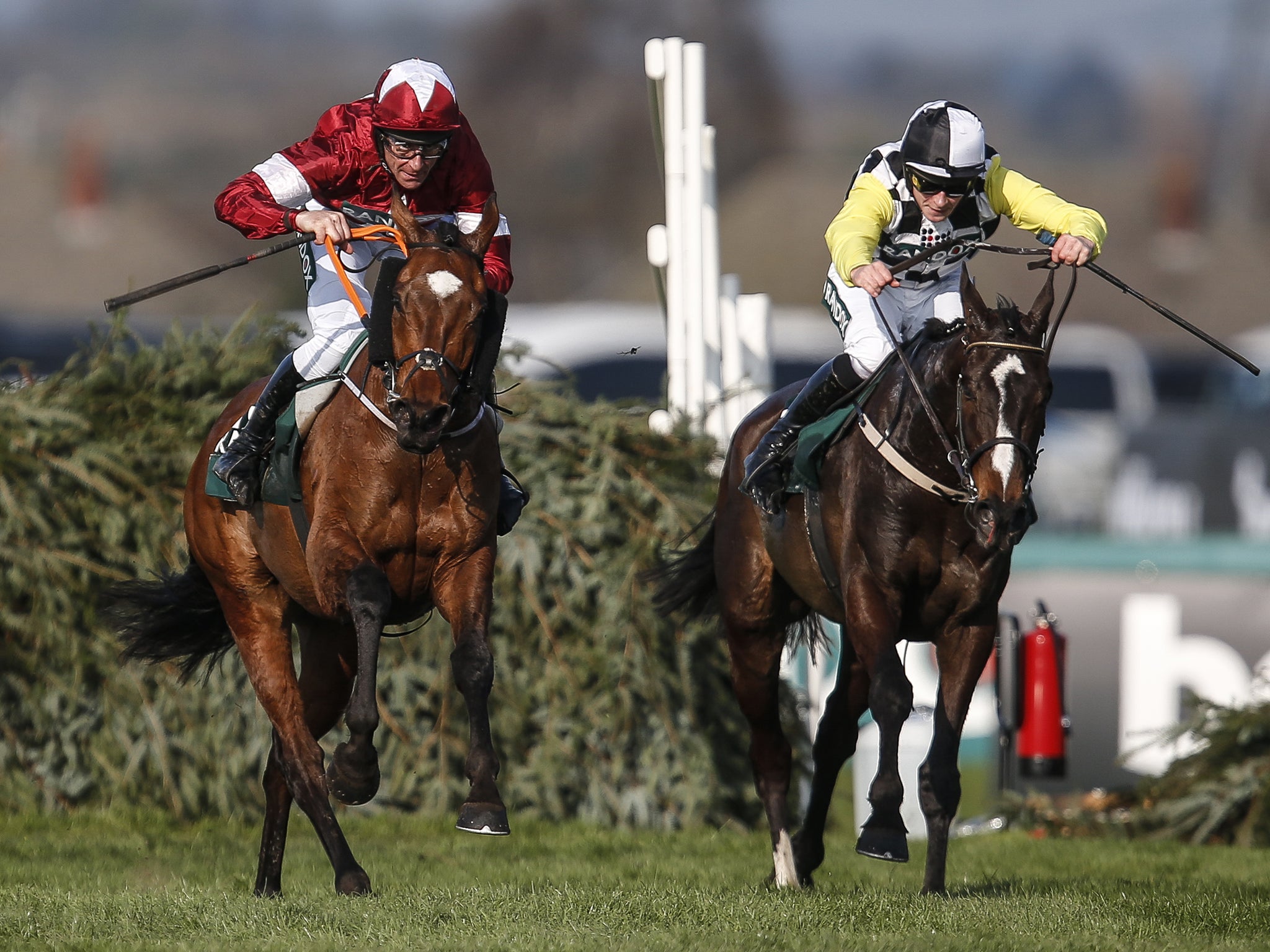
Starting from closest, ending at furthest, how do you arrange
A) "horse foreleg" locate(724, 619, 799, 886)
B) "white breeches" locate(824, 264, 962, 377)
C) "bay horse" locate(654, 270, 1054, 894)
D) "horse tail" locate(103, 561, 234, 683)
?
"bay horse" locate(654, 270, 1054, 894) → "white breeches" locate(824, 264, 962, 377) → "horse tail" locate(103, 561, 234, 683) → "horse foreleg" locate(724, 619, 799, 886)

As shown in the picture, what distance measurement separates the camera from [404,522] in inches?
225

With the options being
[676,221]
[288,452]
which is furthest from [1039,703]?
[288,452]

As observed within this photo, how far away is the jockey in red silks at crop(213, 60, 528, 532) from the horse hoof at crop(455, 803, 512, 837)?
1117mm

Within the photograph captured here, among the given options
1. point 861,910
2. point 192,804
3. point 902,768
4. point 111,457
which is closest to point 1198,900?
point 861,910

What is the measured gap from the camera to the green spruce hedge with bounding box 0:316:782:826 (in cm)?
839

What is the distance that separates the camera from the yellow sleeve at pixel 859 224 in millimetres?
6254

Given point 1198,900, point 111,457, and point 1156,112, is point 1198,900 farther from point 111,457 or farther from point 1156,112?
point 1156,112

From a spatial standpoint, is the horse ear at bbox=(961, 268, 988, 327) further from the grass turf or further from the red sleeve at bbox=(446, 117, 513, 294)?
the grass turf

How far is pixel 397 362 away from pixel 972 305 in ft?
6.04

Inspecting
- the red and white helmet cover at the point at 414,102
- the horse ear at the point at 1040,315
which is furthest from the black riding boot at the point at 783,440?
the red and white helmet cover at the point at 414,102

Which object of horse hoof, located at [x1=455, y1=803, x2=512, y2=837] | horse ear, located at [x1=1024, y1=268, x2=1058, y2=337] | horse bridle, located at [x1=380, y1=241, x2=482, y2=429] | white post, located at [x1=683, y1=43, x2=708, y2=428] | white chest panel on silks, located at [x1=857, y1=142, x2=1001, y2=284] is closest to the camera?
horse hoof, located at [x1=455, y1=803, x2=512, y2=837]

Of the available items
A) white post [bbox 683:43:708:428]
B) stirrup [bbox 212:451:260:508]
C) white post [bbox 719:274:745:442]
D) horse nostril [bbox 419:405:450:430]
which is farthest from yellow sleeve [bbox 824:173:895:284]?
white post [bbox 719:274:745:442]

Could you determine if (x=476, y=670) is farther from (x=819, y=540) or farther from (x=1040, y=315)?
(x=1040, y=315)

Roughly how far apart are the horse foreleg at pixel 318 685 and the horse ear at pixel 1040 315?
103 inches
